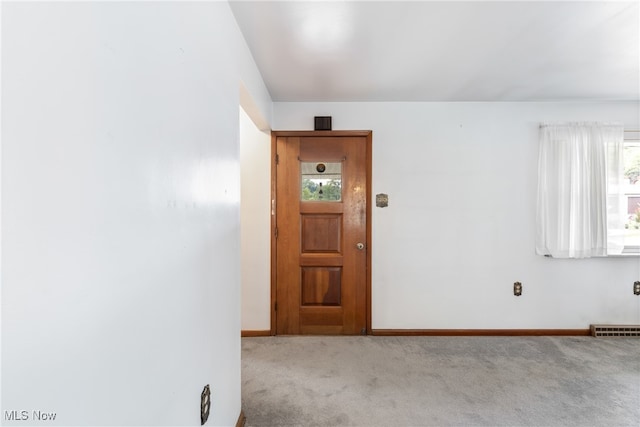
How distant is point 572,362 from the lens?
99.2 inches

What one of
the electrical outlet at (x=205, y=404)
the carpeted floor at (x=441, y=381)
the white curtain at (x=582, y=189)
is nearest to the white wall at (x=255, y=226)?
the carpeted floor at (x=441, y=381)

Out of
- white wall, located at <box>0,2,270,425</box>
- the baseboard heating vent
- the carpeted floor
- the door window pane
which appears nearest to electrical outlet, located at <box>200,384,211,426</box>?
white wall, located at <box>0,2,270,425</box>

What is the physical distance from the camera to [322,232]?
3.09 m

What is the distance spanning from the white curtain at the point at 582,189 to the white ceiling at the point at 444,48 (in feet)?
1.29

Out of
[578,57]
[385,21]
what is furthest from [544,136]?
[385,21]

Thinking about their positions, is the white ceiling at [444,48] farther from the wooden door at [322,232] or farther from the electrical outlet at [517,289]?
the electrical outlet at [517,289]

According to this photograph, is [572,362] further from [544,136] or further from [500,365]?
[544,136]

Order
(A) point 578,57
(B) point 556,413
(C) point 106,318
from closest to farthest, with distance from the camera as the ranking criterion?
(C) point 106,318 → (B) point 556,413 → (A) point 578,57

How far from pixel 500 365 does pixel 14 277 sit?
3.05 metres

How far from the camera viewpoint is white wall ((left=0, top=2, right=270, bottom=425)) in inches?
19.3

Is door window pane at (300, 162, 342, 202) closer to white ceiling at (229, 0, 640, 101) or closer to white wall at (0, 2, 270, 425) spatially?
white ceiling at (229, 0, 640, 101)

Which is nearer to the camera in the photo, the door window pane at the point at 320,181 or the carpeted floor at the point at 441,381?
the carpeted floor at the point at 441,381

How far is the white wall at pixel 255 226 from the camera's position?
3.04 metres

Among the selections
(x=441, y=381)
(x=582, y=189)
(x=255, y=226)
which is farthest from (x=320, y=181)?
(x=582, y=189)
